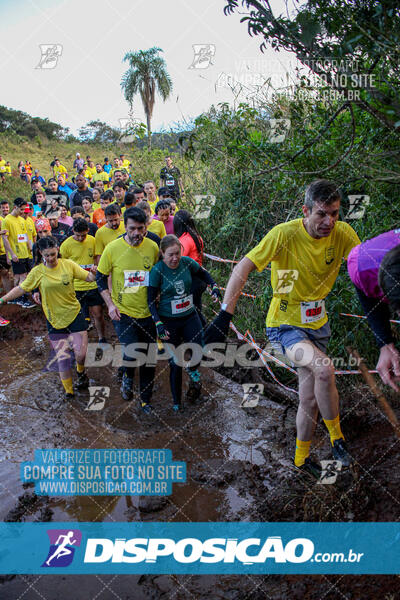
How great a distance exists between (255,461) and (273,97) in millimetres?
5884

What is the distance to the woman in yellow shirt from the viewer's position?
5.50 meters

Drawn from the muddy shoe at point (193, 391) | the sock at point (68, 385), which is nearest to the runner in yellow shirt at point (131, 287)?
the muddy shoe at point (193, 391)

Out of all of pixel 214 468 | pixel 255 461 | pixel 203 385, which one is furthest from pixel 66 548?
pixel 203 385

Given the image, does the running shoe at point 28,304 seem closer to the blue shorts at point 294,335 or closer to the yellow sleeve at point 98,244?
the yellow sleeve at point 98,244

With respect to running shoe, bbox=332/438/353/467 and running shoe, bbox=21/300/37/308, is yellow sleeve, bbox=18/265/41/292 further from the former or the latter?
running shoe, bbox=21/300/37/308

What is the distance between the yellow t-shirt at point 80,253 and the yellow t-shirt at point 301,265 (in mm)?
3890

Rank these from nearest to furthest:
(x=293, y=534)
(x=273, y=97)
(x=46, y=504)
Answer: (x=293, y=534) < (x=46, y=504) < (x=273, y=97)

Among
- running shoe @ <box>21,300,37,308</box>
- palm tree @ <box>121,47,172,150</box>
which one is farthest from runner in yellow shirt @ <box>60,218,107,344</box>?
palm tree @ <box>121,47,172,150</box>

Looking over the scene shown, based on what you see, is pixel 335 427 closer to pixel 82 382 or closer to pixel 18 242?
pixel 82 382

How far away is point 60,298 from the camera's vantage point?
5641 millimetres

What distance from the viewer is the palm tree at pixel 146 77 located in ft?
71.2

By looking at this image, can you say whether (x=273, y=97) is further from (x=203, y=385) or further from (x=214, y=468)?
(x=214, y=468)

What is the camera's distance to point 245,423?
4.99 metres

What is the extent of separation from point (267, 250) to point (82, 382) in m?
3.78
